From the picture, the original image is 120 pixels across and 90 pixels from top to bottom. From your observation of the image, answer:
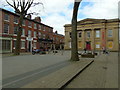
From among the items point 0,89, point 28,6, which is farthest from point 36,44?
point 0,89

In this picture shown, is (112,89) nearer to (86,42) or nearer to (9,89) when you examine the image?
(9,89)

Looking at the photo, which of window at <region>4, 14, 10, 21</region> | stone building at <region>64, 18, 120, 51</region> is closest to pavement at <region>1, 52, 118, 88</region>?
window at <region>4, 14, 10, 21</region>

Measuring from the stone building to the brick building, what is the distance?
37.0 ft

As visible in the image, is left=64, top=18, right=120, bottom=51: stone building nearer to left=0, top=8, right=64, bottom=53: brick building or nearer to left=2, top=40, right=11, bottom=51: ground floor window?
left=0, top=8, right=64, bottom=53: brick building

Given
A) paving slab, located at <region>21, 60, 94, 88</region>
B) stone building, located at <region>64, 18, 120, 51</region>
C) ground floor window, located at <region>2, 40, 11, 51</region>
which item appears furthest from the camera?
stone building, located at <region>64, 18, 120, 51</region>

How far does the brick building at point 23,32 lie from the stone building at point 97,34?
11277 millimetres

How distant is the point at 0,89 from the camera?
3.85m

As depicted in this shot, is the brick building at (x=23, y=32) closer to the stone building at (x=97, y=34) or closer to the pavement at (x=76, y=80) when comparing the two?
the stone building at (x=97, y=34)

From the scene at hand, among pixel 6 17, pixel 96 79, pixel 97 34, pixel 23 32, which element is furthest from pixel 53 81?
pixel 97 34

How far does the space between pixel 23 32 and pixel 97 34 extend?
24.9 metres

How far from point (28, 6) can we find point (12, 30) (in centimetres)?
982

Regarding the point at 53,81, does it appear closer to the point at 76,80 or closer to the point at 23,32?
the point at 76,80

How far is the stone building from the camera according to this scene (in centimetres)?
3684

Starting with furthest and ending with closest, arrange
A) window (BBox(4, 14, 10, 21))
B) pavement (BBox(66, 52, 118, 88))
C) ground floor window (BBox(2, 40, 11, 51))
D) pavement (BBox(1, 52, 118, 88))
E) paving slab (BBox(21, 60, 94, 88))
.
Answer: window (BBox(4, 14, 10, 21))
ground floor window (BBox(2, 40, 11, 51))
pavement (BBox(66, 52, 118, 88))
pavement (BBox(1, 52, 118, 88))
paving slab (BBox(21, 60, 94, 88))
